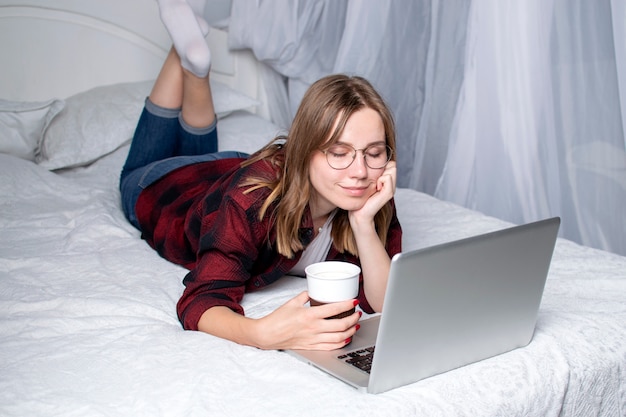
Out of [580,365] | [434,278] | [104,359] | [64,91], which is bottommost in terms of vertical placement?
[580,365]

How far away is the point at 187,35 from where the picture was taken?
229cm

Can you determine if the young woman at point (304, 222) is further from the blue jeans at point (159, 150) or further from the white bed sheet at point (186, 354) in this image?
the blue jeans at point (159, 150)

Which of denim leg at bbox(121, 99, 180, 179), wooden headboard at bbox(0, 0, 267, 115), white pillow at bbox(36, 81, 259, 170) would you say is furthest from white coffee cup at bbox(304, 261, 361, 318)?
wooden headboard at bbox(0, 0, 267, 115)

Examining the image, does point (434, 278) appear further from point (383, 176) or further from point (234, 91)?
point (234, 91)

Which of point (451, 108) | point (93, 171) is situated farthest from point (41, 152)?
point (451, 108)

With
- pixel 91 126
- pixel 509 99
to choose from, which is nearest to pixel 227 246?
pixel 509 99

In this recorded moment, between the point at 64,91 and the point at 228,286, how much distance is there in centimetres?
172

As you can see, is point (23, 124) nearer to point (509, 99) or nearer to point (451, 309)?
Answer: point (509, 99)

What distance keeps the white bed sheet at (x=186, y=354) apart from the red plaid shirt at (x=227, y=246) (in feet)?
0.16

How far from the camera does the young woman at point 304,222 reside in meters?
1.22

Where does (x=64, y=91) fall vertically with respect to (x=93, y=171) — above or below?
above

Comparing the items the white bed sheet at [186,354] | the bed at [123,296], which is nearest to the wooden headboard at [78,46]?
the bed at [123,296]

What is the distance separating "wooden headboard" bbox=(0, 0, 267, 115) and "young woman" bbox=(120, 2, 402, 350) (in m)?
1.38

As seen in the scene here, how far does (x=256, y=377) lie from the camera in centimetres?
113
